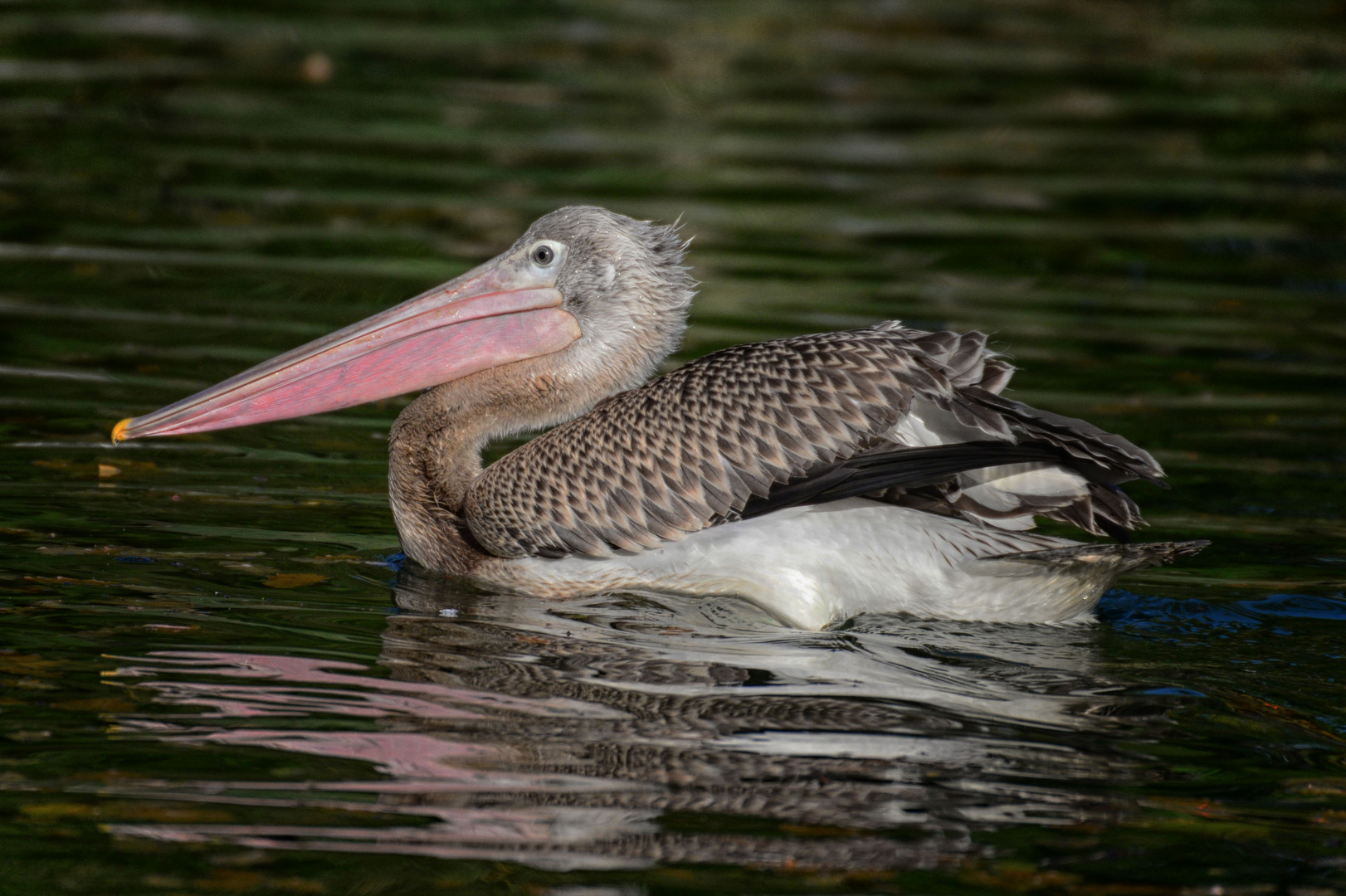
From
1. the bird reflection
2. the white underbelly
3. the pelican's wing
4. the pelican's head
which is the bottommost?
the bird reflection

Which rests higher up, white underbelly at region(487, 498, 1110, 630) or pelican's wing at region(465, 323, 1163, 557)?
pelican's wing at region(465, 323, 1163, 557)

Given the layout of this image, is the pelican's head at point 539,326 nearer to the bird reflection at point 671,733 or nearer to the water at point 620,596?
the water at point 620,596

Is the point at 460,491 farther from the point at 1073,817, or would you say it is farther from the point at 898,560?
the point at 1073,817

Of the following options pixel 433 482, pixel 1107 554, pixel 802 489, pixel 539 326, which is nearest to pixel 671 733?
pixel 802 489

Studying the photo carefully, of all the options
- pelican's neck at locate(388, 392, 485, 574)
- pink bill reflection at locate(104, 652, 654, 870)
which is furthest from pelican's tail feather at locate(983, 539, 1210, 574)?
pelican's neck at locate(388, 392, 485, 574)

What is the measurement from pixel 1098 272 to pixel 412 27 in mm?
9031

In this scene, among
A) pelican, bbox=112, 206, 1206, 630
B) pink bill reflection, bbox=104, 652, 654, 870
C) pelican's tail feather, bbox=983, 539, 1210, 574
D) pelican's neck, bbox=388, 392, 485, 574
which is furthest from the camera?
pelican's neck, bbox=388, 392, 485, 574

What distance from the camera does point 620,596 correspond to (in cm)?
612

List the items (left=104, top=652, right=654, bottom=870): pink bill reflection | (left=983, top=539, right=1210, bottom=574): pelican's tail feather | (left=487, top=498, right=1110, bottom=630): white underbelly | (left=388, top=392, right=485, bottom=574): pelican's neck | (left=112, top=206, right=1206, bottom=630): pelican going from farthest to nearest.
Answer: (left=388, top=392, right=485, bottom=574): pelican's neck < (left=487, top=498, right=1110, bottom=630): white underbelly < (left=112, top=206, right=1206, bottom=630): pelican < (left=983, top=539, right=1210, bottom=574): pelican's tail feather < (left=104, top=652, right=654, bottom=870): pink bill reflection

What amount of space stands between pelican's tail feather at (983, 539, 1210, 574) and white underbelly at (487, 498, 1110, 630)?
0.09m

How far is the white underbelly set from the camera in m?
5.89

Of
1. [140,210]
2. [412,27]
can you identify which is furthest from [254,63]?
[140,210]

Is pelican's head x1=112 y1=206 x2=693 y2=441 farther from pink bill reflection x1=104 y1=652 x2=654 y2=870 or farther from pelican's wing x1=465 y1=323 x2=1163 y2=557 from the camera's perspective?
pink bill reflection x1=104 y1=652 x2=654 y2=870

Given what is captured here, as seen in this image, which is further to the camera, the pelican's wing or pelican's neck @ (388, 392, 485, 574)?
pelican's neck @ (388, 392, 485, 574)
